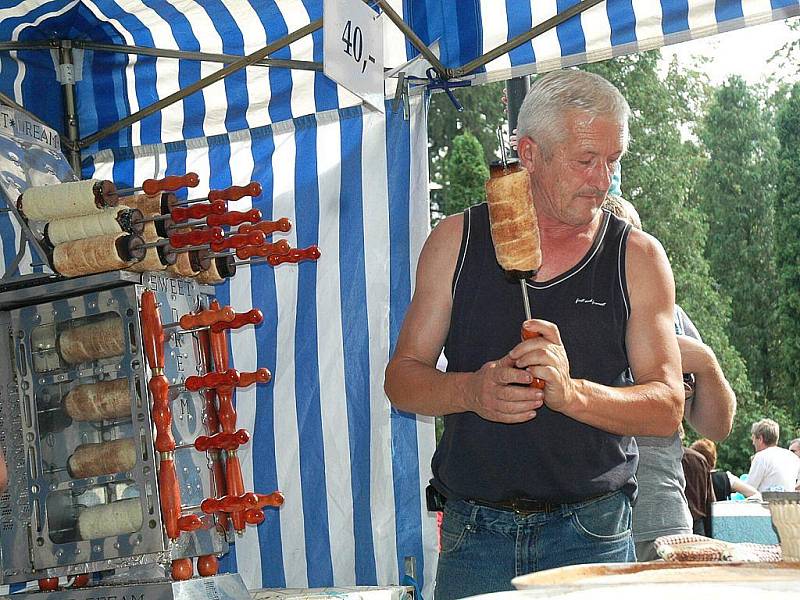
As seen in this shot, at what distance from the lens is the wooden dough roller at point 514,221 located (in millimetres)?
2330

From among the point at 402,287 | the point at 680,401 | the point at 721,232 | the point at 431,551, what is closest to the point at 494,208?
the point at 680,401

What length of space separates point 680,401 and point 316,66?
220cm

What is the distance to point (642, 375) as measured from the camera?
2.57m

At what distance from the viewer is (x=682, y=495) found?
3.50 m

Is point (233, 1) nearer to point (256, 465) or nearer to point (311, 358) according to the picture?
point (311, 358)

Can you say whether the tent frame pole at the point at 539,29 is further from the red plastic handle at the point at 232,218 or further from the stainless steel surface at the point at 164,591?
the stainless steel surface at the point at 164,591

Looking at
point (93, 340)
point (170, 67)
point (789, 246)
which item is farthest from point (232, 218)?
point (789, 246)

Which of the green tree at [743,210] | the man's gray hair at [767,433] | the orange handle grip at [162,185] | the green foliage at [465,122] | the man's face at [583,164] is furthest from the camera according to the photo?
the green tree at [743,210]

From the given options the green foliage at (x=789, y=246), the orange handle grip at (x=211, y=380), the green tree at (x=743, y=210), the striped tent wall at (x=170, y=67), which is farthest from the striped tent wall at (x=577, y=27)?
the green tree at (x=743, y=210)

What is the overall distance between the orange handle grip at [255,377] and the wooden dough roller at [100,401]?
1.08 ft

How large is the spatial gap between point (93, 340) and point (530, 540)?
1.32 metres

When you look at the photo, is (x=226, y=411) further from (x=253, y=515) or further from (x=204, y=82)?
(x=204, y=82)

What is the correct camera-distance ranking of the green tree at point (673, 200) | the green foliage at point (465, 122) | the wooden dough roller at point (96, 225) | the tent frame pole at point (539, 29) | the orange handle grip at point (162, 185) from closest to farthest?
1. the wooden dough roller at point (96, 225)
2. the orange handle grip at point (162, 185)
3. the tent frame pole at point (539, 29)
4. the green tree at point (673, 200)
5. the green foliage at point (465, 122)

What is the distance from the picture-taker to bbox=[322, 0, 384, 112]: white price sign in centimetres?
→ 304
